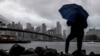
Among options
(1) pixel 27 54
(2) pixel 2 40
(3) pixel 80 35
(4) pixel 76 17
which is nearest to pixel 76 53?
(3) pixel 80 35

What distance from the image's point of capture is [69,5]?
909cm

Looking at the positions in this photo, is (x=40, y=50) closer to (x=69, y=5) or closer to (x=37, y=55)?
(x=37, y=55)

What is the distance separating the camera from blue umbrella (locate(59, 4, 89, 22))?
8891 millimetres

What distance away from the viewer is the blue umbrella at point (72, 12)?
8891 mm

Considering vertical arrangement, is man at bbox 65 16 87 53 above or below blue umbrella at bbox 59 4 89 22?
below

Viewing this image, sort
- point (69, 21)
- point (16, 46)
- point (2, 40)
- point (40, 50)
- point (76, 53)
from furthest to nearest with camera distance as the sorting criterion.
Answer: point (2, 40) → point (40, 50) → point (16, 46) → point (76, 53) → point (69, 21)

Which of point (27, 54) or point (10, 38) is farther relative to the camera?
point (10, 38)

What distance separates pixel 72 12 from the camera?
8938 millimetres

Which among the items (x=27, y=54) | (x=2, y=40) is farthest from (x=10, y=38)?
(x=27, y=54)

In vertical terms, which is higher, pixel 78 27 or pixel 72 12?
pixel 72 12

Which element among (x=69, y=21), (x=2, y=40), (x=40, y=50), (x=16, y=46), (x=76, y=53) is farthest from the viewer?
(x=2, y=40)

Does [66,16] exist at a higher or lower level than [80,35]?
higher

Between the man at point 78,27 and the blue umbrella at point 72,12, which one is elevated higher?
the blue umbrella at point 72,12

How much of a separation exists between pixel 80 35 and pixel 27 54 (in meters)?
4.01
